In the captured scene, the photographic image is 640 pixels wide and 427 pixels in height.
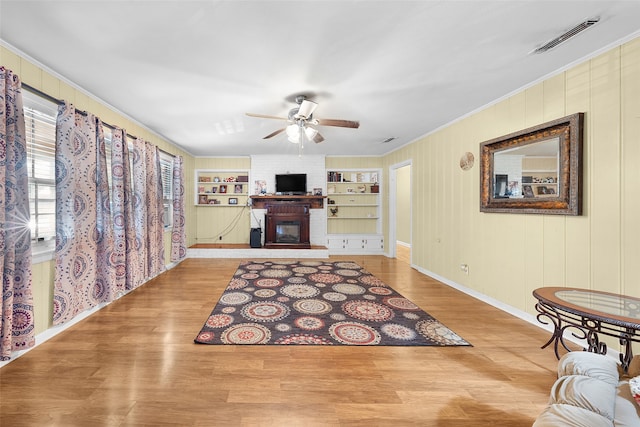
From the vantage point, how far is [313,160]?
645 cm

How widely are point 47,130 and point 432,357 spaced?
3.99 metres

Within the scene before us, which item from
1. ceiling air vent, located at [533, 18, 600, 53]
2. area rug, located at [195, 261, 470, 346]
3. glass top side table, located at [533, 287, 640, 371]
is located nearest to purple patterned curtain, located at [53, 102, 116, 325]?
area rug, located at [195, 261, 470, 346]

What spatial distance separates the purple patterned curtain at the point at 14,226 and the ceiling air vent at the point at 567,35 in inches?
160

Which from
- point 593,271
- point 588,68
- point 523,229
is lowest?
point 593,271

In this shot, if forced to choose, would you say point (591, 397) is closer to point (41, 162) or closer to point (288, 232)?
point (41, 162)

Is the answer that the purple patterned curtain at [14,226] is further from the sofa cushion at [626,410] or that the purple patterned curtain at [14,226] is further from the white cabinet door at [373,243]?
the white cabinet door at [373,243]

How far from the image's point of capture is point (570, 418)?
953 millimetres

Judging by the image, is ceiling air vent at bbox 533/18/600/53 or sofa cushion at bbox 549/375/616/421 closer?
sofa cushion at bbox 549/375/616/421

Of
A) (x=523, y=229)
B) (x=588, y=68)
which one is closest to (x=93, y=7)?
(x=588, y=68)

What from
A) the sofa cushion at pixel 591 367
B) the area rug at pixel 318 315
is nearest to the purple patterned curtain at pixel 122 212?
the area rug at pixel 318 315

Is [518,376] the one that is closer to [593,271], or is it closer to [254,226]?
[593,271]

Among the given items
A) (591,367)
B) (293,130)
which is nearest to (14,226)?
(293,130)

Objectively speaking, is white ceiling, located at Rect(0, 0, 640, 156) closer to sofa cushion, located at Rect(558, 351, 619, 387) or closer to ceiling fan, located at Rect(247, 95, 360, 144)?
ceiling fan, located at Rect(247, 95, 360, 144)

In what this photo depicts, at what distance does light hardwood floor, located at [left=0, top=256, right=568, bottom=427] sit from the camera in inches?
58.6
